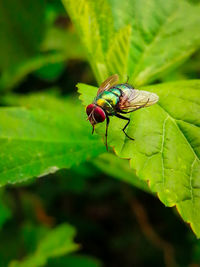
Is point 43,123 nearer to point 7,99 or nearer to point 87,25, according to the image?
point 87,25

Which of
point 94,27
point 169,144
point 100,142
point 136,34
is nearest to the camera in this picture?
point 169,144

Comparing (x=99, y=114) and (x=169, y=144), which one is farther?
(x=99, y=114)

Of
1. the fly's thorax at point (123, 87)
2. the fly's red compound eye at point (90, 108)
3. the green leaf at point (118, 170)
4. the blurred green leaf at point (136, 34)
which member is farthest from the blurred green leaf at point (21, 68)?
the fly's red compound eye at point (90, 108)

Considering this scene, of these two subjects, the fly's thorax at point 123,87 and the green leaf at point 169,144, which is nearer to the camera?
the green leaf at point 169,144

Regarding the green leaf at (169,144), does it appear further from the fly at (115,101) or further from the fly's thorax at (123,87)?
the fly's thorax at (123,87)

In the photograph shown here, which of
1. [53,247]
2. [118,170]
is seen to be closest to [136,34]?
[118,170]

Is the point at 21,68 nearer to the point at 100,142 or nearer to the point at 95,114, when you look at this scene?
the point at 100,142
